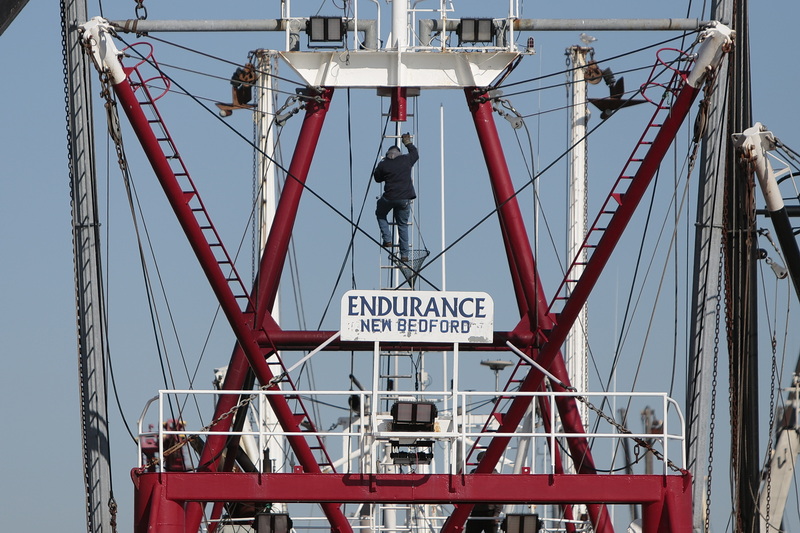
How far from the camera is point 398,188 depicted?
1096 inches

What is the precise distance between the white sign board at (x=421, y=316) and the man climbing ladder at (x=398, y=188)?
5404 mm

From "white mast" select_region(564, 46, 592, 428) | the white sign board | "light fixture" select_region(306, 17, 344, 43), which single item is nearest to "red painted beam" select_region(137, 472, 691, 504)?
the white sign board

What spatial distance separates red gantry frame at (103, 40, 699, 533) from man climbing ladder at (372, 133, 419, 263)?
1.09 metres

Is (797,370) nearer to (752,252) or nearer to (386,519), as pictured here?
(752,252)

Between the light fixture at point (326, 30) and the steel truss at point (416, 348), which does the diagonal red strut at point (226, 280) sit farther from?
the light fixture at point (326, 30)

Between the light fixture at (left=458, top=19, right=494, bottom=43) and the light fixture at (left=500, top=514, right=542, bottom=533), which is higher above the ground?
the light fixture at (left=458, top=19, right=494, bottom=43)

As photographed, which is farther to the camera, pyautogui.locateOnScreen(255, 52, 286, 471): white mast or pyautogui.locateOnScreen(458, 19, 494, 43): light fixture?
pyautogui.locateOnScreen(255, 52, 286, 471): white mast

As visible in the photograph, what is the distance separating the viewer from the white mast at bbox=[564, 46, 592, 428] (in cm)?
3177

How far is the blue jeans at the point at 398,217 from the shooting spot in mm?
28062

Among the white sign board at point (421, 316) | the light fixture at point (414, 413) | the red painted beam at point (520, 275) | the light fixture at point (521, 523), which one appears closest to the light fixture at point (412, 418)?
the light fixture at point (414, 413)

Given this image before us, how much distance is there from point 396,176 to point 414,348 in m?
2.86

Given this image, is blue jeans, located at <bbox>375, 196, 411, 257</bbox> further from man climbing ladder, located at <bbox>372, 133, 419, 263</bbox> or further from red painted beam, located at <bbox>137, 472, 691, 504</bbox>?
red painted beam, located at <bbox>137, 472, 691, 504</bbox>

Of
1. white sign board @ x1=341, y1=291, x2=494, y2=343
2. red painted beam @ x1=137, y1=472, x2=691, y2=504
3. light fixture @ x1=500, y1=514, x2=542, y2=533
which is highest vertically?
white sign board @ x1=341, y1=291, x2=494, y2=343

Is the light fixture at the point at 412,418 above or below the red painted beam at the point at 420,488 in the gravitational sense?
above
